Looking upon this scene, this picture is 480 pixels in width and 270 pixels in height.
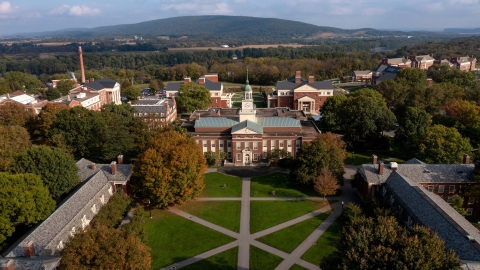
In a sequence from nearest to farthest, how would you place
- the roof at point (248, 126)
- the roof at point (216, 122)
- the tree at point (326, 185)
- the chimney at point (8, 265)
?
the chimney at point (8, 265) → the tree at point (326, 185) → the roof at point (248, 126) → the roof at point (216, 122)

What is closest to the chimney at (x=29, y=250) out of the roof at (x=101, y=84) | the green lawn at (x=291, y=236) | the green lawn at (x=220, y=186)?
the green lawn at (x=291, y=236)

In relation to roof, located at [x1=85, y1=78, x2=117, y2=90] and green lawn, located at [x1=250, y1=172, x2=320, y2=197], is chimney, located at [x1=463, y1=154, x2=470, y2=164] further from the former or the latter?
roof, located at [x1=85, y1=78, x2=117, y2=90]

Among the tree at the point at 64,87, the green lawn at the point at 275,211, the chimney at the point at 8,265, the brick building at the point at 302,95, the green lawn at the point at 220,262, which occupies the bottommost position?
the green lawn at the point at 220,262

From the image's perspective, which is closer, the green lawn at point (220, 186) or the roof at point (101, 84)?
the green lawn at point (220, 186)

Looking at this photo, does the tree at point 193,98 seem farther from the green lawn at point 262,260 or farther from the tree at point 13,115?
the green lawn at point 262,260

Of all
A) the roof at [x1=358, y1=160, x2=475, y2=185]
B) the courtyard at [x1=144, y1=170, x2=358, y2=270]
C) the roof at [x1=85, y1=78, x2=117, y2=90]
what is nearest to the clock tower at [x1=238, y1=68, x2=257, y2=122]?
the courtyard at [x1=144, y1=170, x2=358, y2=270]

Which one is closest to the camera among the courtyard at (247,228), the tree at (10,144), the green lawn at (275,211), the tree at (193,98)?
the courtyard at (247,228)

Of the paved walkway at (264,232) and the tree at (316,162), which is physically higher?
the tree at (316,162)

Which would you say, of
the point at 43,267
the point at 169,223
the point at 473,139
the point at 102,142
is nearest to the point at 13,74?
the point at 102,142
